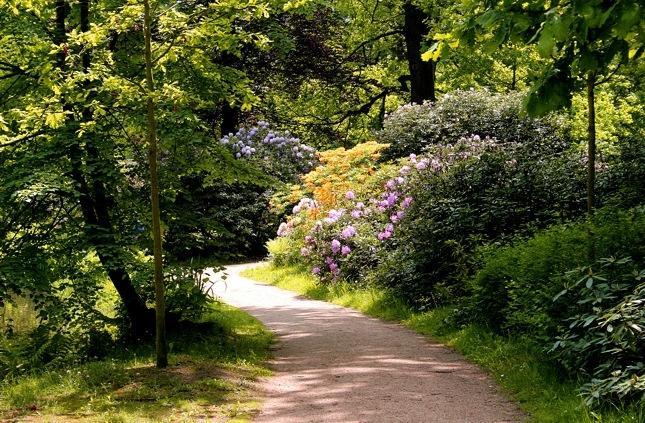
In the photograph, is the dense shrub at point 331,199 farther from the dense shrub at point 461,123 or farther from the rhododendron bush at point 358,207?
the dense shrub at point 461,123

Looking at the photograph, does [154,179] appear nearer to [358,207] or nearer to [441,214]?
[441,214]

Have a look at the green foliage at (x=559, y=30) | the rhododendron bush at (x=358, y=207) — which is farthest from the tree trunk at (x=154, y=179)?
the rhododendron bush at (x=358, y=207)

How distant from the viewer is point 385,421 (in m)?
5.95

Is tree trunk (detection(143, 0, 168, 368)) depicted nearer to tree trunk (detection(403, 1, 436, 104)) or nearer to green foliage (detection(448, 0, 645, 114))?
green foliage (detection(448, 0, 645, 114))

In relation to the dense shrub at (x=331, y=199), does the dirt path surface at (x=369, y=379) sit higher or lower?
lower

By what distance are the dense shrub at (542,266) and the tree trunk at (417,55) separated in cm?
1185

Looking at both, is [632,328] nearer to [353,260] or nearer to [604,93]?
[353,260]

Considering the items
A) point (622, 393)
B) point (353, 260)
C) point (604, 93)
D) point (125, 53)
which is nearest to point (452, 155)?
point (353, 260)

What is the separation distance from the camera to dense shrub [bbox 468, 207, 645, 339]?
6598 millimetres

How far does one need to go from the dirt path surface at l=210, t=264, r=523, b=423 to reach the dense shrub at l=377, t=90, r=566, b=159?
24.5 ft

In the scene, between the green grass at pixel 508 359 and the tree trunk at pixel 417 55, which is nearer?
the green grass at pixel 508 359

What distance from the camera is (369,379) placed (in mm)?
7504

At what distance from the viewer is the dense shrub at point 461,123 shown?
17.0 meters

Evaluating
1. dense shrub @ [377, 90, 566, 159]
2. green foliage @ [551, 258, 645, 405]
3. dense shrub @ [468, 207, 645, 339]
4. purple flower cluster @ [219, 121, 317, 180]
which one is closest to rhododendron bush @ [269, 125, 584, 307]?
dense shrub @ [468, 207, 645, 339]
